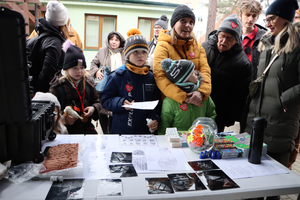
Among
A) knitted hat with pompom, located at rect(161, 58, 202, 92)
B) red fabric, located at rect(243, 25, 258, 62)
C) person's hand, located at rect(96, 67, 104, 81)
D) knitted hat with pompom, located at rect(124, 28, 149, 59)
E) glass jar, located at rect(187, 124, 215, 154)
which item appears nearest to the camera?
glass jar, located at rect(187, 124, 215, 154)

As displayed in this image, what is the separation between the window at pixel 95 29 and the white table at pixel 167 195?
648 cm

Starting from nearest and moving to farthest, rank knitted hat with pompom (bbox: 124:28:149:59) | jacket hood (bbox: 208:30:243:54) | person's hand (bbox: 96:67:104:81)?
1. knitted hat with pompom (bbox: 124:28:149:59)
2. jacket hood (bbox: 208:30:243:54)
3. person's hand (bbox: 96:67:104:81)

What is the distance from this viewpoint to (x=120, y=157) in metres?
1.39

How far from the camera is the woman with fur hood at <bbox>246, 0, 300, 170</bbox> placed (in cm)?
184

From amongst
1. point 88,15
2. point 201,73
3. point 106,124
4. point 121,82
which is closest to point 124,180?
point 121,82

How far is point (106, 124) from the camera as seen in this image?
3.03 metres

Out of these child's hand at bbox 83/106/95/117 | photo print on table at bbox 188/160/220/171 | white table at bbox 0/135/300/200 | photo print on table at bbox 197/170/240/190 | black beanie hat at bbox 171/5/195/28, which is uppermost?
black beanie hat at bbox 171/5/195/28

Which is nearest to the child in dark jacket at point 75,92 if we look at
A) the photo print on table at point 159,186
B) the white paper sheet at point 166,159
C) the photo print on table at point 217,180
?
the white paper sheet at point 166,159

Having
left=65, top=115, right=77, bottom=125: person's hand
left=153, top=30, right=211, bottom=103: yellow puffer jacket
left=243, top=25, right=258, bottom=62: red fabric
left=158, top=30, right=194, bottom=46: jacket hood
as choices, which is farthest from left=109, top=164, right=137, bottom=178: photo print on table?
left=243, top=25, right=258, bottom=62: red fabric

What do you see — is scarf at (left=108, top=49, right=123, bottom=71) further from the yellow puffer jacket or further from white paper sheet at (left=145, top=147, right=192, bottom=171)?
white paper sheet at (left=145, top=147, right=192, bottom=171)

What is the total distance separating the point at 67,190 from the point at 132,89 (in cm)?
106

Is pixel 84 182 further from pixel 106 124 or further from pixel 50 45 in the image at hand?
pixel 106 124

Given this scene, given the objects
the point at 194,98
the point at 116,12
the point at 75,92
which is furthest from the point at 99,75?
the point at 116,12

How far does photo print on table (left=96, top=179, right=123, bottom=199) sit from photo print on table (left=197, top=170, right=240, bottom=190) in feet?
1.41
